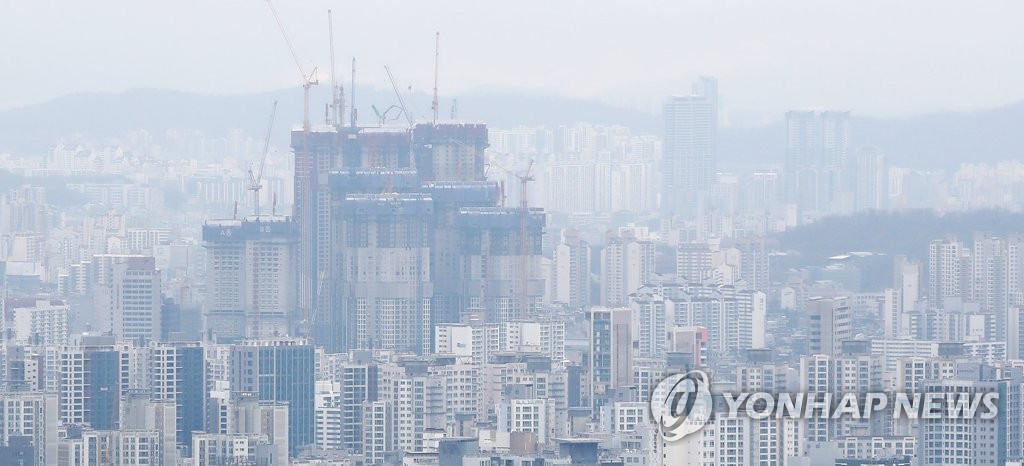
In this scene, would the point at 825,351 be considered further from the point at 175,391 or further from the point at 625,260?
the point at 625,260

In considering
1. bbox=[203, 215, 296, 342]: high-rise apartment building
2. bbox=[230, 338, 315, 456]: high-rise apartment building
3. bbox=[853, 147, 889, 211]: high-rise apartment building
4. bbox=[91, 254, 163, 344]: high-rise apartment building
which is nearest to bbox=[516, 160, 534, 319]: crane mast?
bbox=[203, 215, 296, 342]: high-rise apartment building

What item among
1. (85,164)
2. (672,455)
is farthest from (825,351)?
(85,164)

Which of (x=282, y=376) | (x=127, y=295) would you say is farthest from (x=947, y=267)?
(x=282, y=376)

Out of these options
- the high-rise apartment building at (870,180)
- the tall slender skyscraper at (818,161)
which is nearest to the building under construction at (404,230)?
the tall slender skyscraper at (818,161)

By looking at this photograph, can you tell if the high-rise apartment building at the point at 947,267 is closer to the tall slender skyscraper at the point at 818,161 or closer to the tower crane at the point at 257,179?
the tall slender skyscraper at the point at 818,161

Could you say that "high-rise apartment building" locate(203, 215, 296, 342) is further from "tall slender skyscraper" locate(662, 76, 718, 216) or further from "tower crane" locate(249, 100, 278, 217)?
"tall slender skyscraper" locate(662, 76, 718, 216)

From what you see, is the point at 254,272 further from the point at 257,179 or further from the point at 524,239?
the point at 524,239
